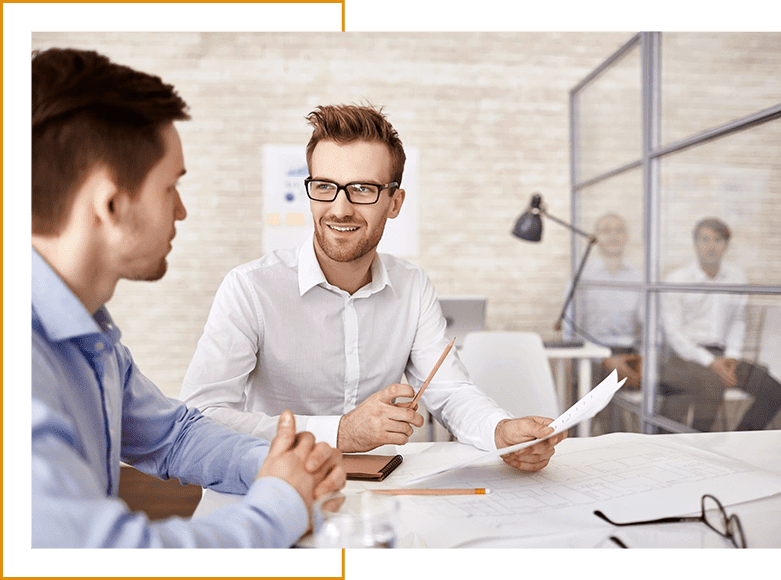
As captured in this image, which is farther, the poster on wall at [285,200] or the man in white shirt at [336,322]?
the poster on wall at [285,200]

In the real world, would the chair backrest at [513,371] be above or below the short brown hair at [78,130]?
below

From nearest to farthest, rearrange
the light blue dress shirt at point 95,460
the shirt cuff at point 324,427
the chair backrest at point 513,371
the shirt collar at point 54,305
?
the light blue dress shirt at point 95,460
the shirt collar at point 54,305
the shirt cuff at point 324,427
the chair backrest at point 513,371

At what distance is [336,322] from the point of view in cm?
143

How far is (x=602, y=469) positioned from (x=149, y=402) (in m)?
0.78

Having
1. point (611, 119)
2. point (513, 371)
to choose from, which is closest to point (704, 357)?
point (513, 371)

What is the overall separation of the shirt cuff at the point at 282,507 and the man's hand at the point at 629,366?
112 inches

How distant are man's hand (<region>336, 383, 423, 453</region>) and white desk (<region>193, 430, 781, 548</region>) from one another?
7 cm

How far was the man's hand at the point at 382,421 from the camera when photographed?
963 mm

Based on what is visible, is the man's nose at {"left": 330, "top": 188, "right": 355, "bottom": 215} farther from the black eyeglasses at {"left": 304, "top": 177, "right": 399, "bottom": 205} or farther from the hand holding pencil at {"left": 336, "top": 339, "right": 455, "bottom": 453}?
the hand holding pencil at {"left": 336, "top": 339, "right": 455, "bottom": 453}

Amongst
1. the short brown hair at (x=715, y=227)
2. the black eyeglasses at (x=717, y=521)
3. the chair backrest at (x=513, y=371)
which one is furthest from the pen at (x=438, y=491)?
the short brown hair at (x=715, y=227)

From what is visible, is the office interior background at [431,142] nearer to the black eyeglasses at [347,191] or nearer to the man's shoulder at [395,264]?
the man's shoulder at [395,264]

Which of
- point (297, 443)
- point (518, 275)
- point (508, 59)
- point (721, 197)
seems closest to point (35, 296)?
point (297, 443)

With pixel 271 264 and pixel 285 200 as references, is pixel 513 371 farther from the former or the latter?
pixel 285 200

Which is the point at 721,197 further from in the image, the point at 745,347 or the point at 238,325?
the point at 238,325
